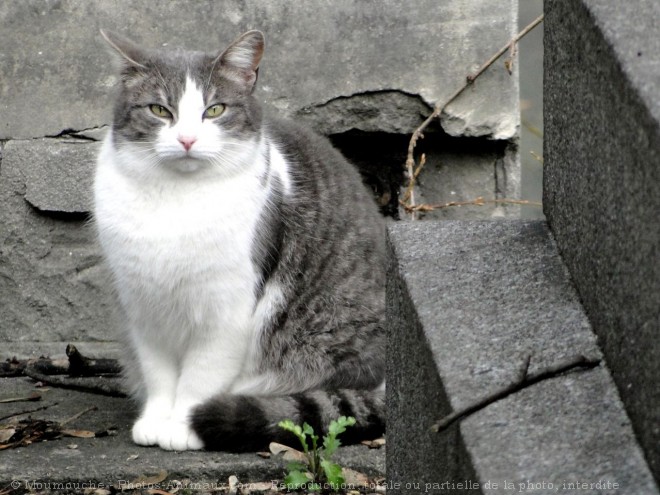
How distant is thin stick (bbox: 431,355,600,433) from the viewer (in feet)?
4.71

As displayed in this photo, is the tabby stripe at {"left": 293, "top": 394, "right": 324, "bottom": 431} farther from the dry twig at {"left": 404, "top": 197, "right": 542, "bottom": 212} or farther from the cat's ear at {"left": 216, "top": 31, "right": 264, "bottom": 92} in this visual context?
the dry twig at {"left": 404, "top": 197, "right": 542, "bottom": 212}

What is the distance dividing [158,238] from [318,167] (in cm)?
67

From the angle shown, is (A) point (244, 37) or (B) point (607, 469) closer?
(B) point (607, 469)

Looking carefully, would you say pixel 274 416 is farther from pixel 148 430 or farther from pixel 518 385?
pixel 518 385

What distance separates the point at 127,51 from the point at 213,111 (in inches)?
12.9

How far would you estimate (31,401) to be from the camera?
11.1 feet

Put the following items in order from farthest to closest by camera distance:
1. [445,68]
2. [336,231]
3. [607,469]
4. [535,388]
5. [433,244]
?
[445,68] < [336,231] < [433,244] < [535,388] < [607,469]

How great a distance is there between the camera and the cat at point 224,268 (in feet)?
9.70

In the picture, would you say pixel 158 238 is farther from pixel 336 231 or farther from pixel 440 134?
pixel 440 134

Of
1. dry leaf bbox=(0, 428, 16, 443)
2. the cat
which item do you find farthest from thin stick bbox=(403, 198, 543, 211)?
dry leaf bbox=(0, 428, 16, 443)

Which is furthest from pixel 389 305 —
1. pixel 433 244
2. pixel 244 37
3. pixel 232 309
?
pixel 244 37

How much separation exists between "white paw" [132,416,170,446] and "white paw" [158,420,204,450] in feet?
0.06

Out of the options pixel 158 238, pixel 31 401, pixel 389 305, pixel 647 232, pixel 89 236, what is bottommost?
pixel 31 401

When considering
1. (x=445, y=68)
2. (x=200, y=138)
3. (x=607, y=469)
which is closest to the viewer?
(x=607, y=469)
